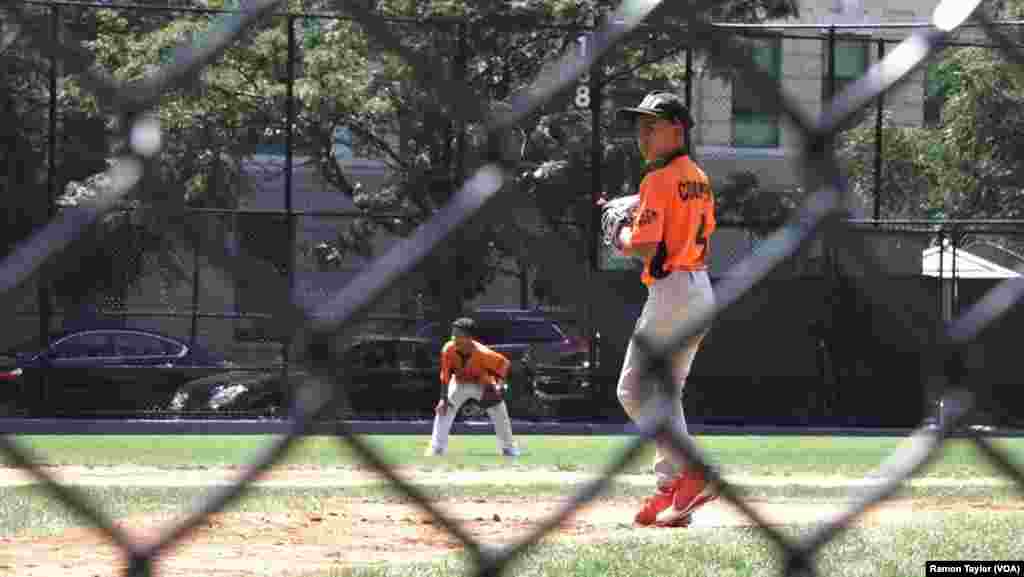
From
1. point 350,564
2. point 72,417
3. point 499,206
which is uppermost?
point 499,206

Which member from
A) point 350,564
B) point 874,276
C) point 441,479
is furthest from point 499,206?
point 441,479

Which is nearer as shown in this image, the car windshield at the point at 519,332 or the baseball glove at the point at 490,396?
the baseball glove at the point at 490,396

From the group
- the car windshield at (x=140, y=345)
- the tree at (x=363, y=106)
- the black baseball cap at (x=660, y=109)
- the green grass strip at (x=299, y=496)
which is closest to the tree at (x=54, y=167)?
the car windshield at (x=140, y=345)

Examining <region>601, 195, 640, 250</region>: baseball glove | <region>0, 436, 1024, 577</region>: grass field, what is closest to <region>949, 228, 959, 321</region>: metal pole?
<region>0, 436, 1024, 577</region>: grass field

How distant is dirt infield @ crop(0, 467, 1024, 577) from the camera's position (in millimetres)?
5496

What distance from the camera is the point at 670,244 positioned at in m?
6.32

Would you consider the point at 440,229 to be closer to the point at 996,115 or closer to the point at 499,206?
the point at 499,206

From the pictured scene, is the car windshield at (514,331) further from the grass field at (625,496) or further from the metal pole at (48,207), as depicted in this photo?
the metal pole at (48,207)

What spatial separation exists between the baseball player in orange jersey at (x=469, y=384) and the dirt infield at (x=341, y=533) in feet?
14.9

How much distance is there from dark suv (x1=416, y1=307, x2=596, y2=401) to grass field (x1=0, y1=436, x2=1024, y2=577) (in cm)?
158

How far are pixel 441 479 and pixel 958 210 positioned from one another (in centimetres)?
1260

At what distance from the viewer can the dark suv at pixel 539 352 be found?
1797cm

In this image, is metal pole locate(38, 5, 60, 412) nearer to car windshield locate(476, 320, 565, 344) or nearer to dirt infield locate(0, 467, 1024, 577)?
car windshield locate(476, 320, 565, 344)

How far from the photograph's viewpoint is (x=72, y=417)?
17.4m
